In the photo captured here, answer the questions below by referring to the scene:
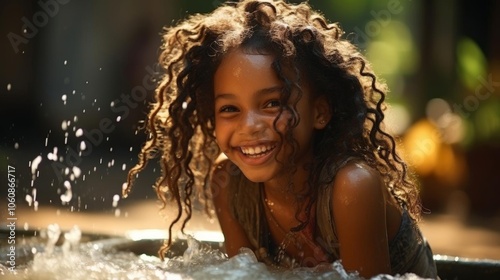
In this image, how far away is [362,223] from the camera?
9.91ft

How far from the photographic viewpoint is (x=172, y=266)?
3.26m

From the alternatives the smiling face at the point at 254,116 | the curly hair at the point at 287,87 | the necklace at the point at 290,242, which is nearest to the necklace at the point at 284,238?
the necklace at the point at 290,242

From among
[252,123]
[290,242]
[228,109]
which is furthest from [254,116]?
[290,242]

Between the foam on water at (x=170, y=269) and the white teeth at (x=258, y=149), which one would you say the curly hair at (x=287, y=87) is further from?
the foam on water at (x=170, y=269)

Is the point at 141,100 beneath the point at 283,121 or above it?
above

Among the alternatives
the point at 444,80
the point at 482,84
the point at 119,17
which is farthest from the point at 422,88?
the point at 119,17

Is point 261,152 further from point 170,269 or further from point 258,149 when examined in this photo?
point 170,269

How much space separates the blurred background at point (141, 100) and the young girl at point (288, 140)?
1.67m

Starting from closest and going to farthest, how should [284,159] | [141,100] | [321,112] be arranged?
1. [284,159]
2. [321,112]
3. [141,100]

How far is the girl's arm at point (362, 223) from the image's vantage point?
303 centimetres

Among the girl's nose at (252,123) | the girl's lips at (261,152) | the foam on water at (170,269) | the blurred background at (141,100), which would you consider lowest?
the foam on water at (170,269)

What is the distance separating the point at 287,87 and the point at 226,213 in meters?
0.76

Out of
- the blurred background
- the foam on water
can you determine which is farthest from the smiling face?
the blurred background

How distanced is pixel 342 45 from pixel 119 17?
1004 centimetres
